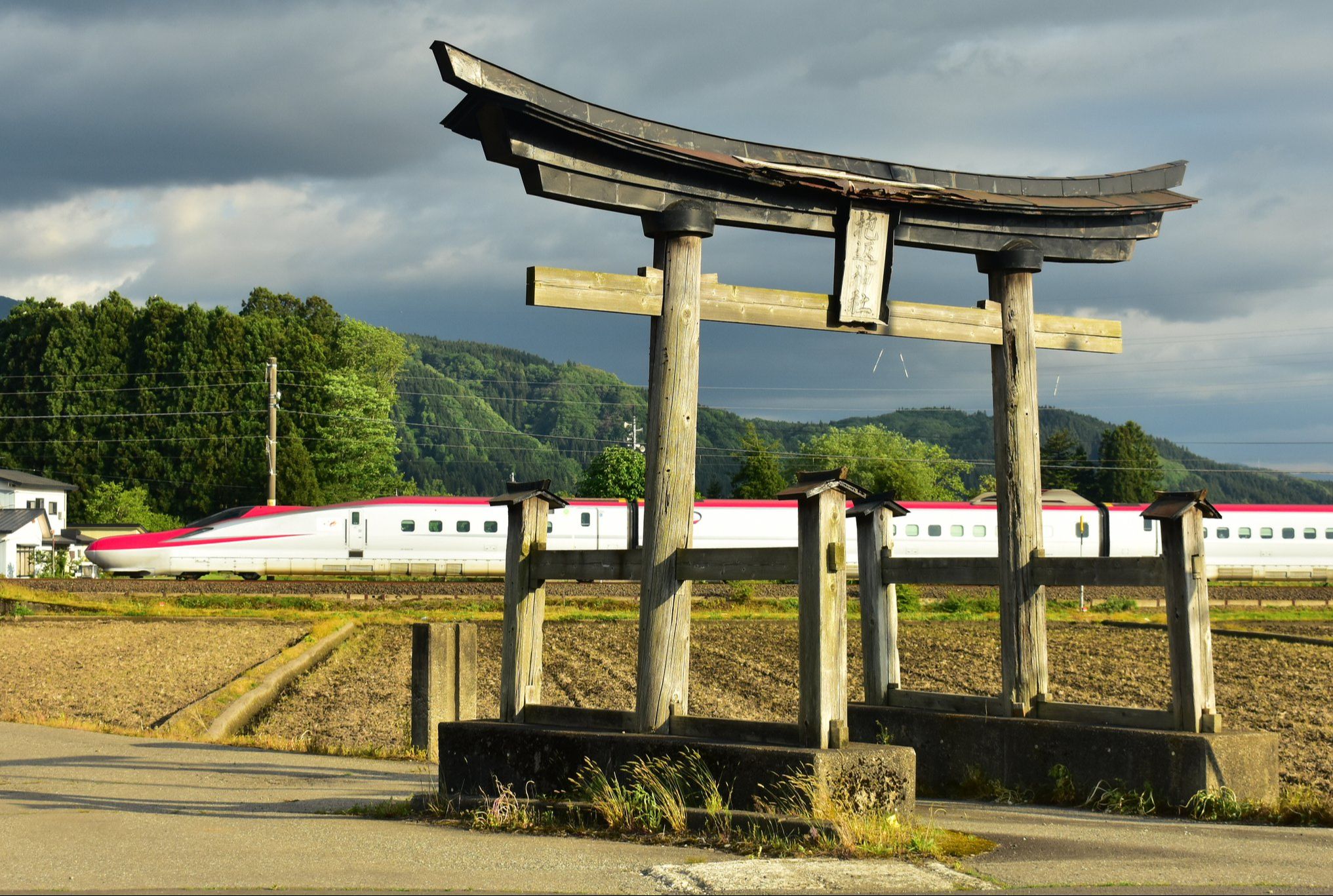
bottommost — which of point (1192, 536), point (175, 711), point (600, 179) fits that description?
point (175, 711)

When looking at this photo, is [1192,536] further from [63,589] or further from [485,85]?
[63,589]

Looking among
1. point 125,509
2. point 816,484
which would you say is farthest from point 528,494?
point 125,509

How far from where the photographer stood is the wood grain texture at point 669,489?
8039mm

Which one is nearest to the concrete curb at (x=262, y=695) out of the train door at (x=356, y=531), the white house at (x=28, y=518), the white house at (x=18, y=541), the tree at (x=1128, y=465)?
the train door at (x=356, y=531)

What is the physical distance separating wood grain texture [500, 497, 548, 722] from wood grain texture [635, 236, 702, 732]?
84 centimetres

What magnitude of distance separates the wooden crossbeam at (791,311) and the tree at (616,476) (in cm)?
5456

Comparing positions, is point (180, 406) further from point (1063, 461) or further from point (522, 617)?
point (522, 617)

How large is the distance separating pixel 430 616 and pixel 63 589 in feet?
36.2

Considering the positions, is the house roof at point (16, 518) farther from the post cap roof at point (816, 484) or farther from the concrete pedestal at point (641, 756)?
the post cap roof at point (816, 484)

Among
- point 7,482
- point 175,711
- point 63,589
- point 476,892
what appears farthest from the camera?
point 7,482

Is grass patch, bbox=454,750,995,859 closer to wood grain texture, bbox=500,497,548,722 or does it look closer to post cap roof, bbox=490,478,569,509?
wood grain texture, bbox=500,497,548,722

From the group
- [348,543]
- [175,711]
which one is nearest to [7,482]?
[348,543]

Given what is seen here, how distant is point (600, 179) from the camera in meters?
8.21

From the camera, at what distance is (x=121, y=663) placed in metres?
19.2
